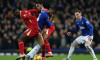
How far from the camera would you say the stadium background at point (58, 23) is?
642 inches

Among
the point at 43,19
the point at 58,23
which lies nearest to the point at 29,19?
the point at 43,19

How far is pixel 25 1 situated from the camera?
1984cm

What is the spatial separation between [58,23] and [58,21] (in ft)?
0.94

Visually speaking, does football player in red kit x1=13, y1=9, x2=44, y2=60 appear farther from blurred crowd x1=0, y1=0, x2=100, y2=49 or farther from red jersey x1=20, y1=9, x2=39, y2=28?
blurred crowd x1=0, y1=0, x2=100, y2=49

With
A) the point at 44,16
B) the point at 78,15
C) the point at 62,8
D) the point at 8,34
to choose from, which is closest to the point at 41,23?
the point at 44,16

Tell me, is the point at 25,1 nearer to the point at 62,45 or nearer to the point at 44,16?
the point at 62,45

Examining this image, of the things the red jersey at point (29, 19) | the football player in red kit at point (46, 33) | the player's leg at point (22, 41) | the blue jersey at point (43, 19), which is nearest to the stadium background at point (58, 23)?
the football player in red kit at point (46, 33)

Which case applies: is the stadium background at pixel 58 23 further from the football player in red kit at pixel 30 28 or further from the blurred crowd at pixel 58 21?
the football player in red kit at pixel 30 28

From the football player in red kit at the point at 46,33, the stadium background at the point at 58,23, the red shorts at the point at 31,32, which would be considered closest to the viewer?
the red shorts at the point at 31,32

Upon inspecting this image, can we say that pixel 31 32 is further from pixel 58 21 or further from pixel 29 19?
pixel 58 21

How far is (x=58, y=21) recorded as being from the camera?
58.6ft

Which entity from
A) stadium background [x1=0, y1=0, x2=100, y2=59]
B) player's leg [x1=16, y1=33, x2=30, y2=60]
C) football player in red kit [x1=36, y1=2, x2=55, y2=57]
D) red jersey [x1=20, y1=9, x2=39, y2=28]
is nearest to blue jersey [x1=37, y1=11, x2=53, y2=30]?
football player in red kit [x1=36, y1=2, x2=55, y2=57]

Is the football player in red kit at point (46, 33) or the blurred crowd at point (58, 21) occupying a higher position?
the blurred crowd at point (58, 21)

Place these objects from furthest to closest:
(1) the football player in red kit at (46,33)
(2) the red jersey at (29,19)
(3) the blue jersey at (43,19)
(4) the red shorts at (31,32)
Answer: (1) the football player in red kit at (46,33) < (3) the blue jersey at (43,19) < (4) the red shorts at (31,32) < (2) the red jersey at (29,19)
